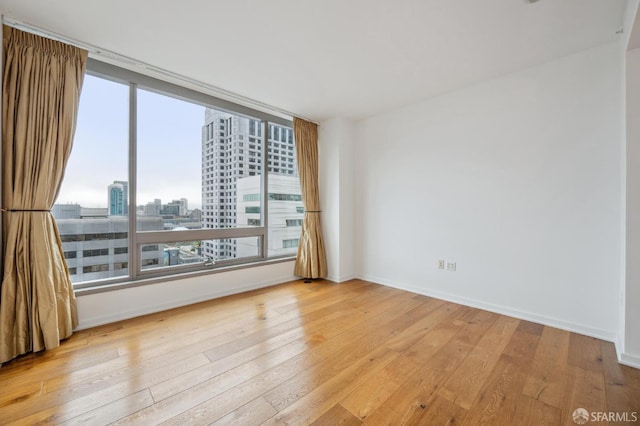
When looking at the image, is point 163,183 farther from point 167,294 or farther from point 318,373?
point 318,373

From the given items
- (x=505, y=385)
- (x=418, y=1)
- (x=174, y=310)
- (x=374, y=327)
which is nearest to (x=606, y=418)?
(x=505, y=385)

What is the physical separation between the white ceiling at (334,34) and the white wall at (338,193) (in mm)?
1243

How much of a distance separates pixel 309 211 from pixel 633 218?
3.35 meters

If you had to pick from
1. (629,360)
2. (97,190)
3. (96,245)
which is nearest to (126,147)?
(97,190)

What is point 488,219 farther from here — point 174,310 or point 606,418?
point 174,310

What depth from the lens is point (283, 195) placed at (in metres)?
4.29

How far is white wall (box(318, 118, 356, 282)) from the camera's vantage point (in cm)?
415

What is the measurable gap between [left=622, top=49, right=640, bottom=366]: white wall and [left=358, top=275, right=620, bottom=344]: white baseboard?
398 millimetres

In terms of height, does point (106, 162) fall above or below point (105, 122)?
below

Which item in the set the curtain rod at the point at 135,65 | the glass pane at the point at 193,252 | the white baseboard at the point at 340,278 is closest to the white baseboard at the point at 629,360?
the white baseboard at the point at 340,278

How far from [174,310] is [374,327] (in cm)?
218

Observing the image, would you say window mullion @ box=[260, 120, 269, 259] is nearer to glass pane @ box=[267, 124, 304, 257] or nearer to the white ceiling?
glass pane @ box=[267, 124, 304, 257]

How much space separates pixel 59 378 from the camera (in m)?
1.75

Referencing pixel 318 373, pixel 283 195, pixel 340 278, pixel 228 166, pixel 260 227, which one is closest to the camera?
pixel 318 373
